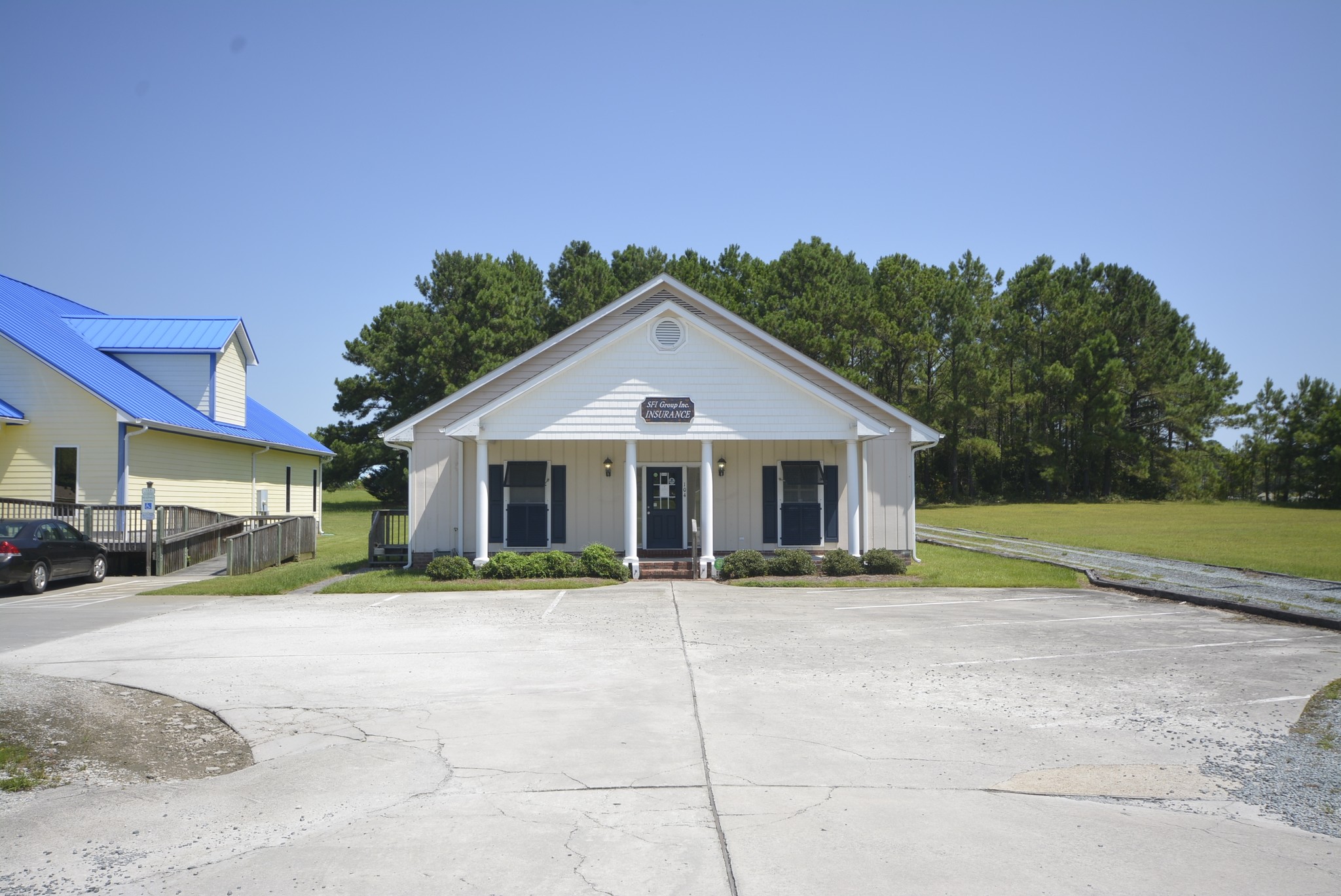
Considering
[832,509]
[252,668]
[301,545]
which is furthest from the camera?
[301,545]

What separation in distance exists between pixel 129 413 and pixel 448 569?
9669 mm

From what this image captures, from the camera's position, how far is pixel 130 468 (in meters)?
22.2

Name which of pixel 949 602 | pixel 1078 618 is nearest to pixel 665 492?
pixel 949 602

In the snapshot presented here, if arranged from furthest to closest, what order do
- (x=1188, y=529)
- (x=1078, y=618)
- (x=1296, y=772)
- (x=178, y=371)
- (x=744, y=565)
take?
(x=1188, y=529), (x=178, y=371), (x=744, y=565), (x=1078, y=618), (x=1296, y=772)

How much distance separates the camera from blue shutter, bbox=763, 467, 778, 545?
21.6 meters

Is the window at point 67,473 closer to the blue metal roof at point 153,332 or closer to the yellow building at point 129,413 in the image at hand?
the yellow building at point 129,413

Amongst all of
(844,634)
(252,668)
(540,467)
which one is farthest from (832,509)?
(252,668)

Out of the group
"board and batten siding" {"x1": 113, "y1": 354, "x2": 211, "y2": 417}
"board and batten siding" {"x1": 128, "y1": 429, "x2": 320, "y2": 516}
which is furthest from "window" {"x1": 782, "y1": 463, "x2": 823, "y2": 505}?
"board and batten siding" {"x1": 113, "y1": 354, "x2": 211, "y2": 417}

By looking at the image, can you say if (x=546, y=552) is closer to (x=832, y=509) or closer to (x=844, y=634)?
(x=832, y=509)

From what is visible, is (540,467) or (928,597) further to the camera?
(540,467)

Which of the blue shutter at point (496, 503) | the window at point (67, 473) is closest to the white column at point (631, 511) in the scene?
the blue shutter at point (496, 503)

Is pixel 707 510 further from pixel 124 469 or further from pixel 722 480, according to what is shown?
pixel 124 469

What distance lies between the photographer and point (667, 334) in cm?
1986

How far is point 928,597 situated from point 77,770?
520 inches
